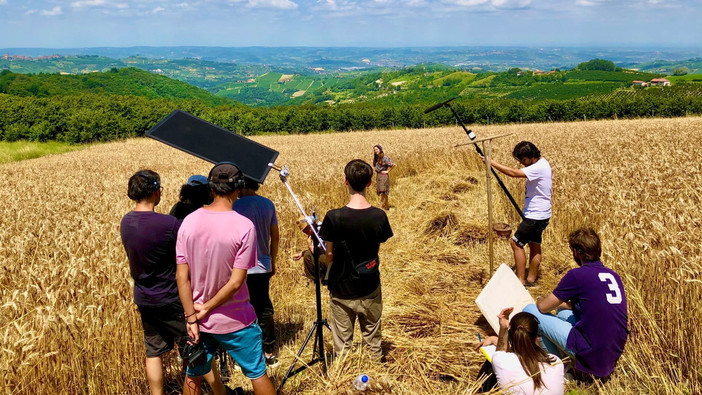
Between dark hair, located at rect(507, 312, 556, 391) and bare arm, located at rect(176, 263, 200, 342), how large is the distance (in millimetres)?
2573

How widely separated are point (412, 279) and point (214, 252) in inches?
167

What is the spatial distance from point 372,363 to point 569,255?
182 inches

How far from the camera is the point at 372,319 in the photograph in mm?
3951

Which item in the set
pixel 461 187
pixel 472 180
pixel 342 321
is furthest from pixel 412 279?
pixel 472 180

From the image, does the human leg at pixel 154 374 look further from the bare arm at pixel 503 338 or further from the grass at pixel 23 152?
the grass at pixel 23 152

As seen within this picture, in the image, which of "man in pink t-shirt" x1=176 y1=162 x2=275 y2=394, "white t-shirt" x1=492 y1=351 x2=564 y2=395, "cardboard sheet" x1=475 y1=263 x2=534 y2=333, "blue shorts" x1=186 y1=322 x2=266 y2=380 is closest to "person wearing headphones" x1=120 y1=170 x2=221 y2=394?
"blue shorts" x1=186 y1=322 x2=266 y2=380

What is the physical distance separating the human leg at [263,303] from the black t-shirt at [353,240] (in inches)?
34.7

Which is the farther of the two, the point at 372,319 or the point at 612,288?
the point at 372,319

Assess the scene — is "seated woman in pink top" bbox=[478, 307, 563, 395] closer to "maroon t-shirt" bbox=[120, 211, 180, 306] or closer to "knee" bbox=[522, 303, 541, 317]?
"knee" bbox=[522, 303, 541, 317]

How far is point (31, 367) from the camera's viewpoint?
3.12 meters

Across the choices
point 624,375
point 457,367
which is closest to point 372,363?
point 457,367

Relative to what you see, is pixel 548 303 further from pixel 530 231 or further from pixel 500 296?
pixel 530 231

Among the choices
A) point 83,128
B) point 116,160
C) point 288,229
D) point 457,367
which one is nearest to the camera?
point 457,367

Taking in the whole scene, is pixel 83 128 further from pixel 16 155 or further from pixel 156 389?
pixel 156 389
